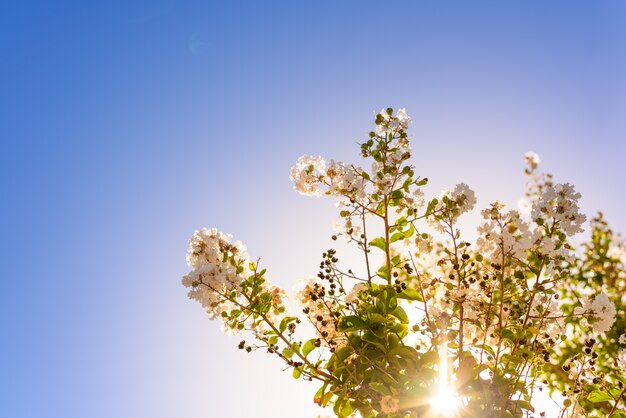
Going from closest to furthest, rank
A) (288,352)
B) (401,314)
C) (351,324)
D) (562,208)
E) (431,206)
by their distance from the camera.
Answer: (562,208) < (351,324) < (401,314) < (431,206) < (288,352)

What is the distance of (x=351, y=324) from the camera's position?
9.86ft

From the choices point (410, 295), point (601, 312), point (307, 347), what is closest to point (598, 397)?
point (601, 312)

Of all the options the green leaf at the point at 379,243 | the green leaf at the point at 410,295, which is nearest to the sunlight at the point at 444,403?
the green leaf at the point at 410,295

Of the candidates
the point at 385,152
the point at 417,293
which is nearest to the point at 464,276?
the point at 417,293

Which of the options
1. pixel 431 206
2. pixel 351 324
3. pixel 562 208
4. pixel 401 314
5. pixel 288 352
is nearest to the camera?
pixel 562 208

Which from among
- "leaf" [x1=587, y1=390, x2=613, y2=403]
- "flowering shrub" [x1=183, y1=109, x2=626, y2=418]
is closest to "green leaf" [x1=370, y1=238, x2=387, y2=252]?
"flowering shrub" [x1=183, y1=109, x2=626, y2=418]

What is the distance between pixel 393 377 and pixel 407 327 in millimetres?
373

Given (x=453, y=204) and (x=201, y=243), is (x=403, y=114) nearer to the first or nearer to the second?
(x=453, y=204)

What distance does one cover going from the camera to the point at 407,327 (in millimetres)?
3178

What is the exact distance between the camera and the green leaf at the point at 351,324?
2992 mm

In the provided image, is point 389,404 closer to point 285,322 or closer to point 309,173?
point 285,322

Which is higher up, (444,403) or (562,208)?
(562,208)

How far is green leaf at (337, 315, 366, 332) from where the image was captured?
2.99 m

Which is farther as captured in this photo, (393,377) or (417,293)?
(417,293)
